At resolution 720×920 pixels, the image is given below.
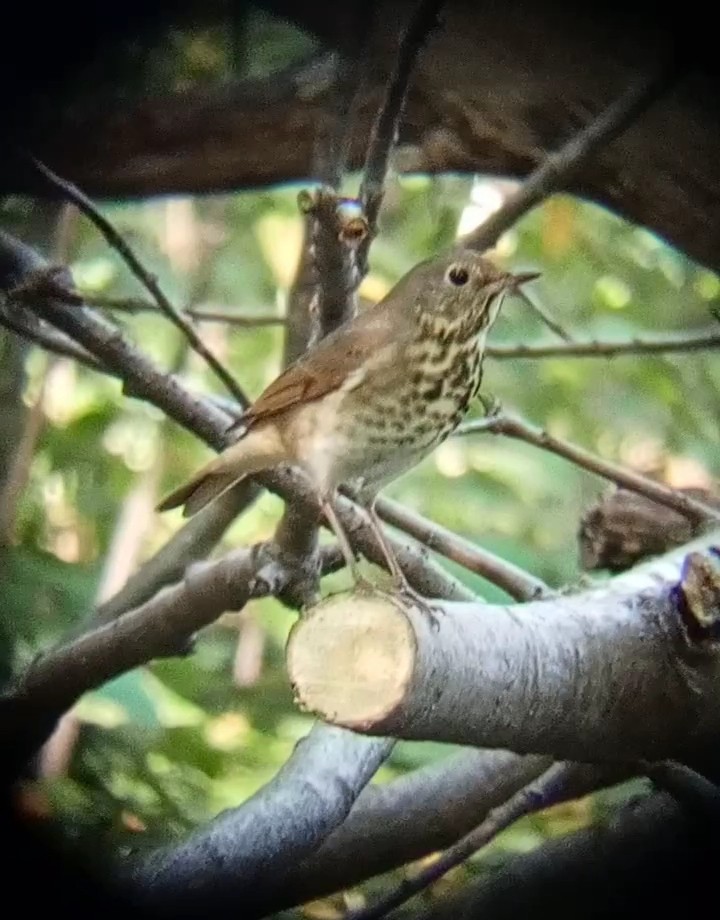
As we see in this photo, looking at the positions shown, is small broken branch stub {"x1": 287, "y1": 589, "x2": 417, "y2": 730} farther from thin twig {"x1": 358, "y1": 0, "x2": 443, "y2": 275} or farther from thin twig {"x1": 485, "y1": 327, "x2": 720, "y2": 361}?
thin twig {"x1": 485, "y1": 327, "x2": 720, "y2": 361}

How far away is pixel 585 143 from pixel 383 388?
0.17 m

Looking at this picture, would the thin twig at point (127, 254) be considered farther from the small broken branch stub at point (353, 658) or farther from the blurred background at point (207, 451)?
the small broken branch stub at point (353, 658)

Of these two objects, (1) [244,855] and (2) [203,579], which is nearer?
(1) [244,855]

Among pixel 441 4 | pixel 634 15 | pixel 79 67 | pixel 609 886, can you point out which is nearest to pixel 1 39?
pixel 79 67

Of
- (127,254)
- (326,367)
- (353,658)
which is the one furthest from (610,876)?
(127,254)

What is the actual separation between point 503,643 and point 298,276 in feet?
1.10

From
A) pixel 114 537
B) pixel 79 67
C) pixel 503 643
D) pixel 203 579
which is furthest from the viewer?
pixel 114 537

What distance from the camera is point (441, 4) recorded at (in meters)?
0.63

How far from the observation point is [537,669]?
22.5 inches

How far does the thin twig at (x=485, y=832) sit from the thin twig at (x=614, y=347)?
0.27 metres

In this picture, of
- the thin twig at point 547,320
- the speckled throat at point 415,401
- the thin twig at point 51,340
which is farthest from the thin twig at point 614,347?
the thin twig at point 51,340

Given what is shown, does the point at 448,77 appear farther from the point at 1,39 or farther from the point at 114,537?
the point at 114,537

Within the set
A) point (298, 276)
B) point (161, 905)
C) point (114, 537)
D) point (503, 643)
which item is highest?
point (298, 276)

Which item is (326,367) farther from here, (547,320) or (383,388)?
(547,320)
